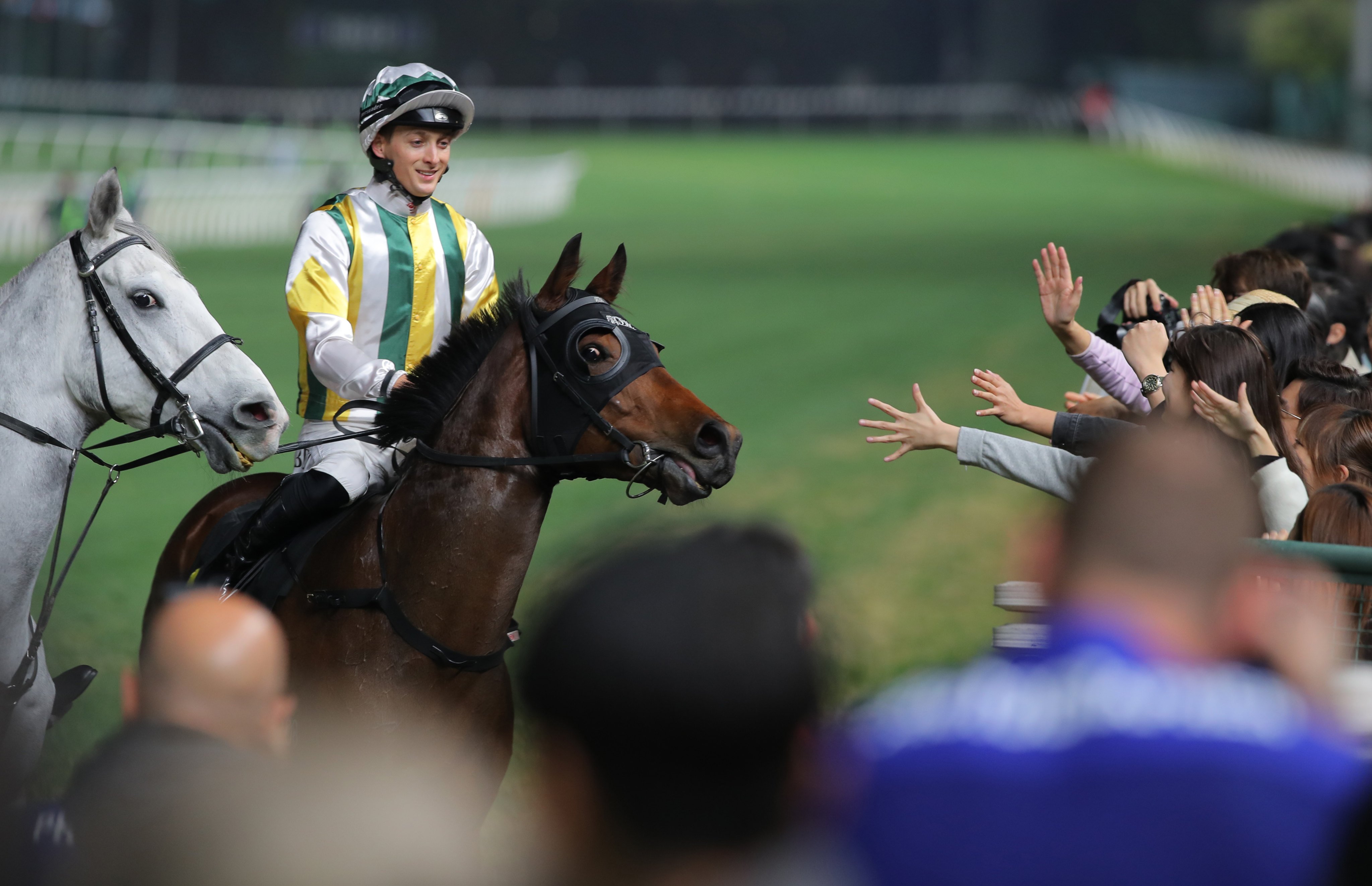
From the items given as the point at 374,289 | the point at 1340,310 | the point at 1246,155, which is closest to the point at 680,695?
the point at 374,289

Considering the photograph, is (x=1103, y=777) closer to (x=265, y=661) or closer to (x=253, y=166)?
(x=265, y=661)

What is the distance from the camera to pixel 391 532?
3.74 metres

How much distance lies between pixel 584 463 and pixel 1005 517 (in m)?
7.28

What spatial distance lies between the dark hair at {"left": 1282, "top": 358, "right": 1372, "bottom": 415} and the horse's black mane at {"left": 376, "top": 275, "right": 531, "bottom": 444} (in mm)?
2334

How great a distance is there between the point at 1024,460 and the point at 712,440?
0.85 metres

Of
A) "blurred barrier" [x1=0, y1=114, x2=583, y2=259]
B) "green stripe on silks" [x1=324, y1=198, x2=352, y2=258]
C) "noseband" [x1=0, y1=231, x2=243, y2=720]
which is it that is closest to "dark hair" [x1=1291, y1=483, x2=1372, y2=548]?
"green stripe on silks" [x1=324, y1=198, x2=352, y2=258]

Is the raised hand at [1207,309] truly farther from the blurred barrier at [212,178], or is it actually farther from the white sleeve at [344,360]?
the blurred barrier at [212,178]

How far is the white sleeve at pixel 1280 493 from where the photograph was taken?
3791 mm

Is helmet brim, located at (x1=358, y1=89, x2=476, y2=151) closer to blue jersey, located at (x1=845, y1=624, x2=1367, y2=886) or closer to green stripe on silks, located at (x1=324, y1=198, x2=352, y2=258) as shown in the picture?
green stripe on silks, located at (x1=324, y1=198, x2=352, y2=258)

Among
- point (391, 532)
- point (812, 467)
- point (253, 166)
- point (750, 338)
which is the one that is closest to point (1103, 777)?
point (391, 532)

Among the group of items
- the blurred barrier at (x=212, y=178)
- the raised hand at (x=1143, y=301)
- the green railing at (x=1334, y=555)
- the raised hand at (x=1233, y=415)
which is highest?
the blurred barrier at (x=212, y=178)

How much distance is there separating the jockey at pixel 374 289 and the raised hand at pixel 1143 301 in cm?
211

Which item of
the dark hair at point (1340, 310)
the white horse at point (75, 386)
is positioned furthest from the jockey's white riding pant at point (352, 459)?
the dark hair at point (1340, 310)

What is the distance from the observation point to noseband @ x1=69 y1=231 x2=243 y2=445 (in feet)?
11.7
